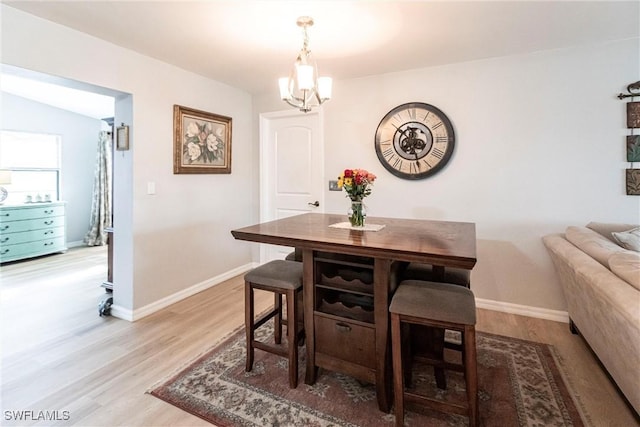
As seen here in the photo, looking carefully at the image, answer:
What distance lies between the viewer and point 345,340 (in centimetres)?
177

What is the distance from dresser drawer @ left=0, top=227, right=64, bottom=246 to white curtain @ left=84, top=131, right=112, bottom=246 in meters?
→ 0.60

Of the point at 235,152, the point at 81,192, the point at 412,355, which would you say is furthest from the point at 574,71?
the point at 81,192

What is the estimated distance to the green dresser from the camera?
14.7 ft

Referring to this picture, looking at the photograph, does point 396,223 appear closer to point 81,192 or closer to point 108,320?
point 108,320

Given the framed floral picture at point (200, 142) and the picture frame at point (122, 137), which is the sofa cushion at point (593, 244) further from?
the picture frame at point (122, 137)

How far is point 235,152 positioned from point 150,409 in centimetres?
284

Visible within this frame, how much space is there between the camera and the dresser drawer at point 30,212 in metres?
4.48

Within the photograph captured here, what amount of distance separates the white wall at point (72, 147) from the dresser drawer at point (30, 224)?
49 cm

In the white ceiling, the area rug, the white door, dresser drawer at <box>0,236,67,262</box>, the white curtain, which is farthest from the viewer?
the white curtain

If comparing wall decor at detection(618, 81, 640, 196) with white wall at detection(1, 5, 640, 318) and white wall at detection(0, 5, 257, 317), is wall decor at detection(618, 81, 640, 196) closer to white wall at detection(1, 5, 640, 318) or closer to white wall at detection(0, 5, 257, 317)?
white wall at detection(1, 5, 640, 318)

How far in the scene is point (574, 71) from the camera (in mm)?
2621

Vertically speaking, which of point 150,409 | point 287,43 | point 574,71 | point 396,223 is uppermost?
point 287,43

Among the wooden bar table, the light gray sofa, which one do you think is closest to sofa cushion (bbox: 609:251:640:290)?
the light gray sofa

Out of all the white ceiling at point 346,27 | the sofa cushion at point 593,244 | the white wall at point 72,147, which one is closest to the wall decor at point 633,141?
the white ceiling at point 346,27
